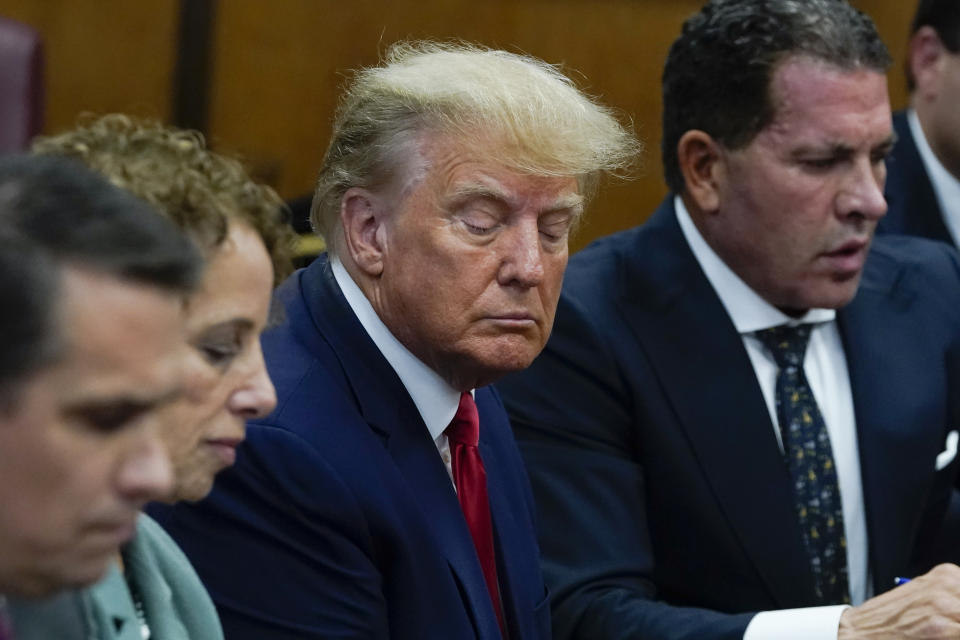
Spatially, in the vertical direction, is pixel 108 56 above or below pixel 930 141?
below

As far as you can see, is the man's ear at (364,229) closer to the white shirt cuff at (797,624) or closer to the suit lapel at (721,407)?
the suit lapel at (721,407)

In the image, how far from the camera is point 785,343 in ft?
6.98

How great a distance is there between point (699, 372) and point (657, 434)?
0.38ft

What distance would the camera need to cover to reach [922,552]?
88.7 inches

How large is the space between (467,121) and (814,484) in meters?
0.80

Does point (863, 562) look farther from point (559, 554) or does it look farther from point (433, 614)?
point (433, 614)

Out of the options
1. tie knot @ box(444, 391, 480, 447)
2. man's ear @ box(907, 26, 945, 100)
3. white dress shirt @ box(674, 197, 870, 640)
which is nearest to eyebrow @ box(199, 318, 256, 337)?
tie knot @ box(444, 391, 480, 447)

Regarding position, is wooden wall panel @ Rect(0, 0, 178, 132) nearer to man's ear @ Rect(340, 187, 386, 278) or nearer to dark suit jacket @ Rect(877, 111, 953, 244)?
dark suit jacket @ Rect(877, 111, 953, 244)

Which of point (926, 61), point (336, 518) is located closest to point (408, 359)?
point (336, 518)

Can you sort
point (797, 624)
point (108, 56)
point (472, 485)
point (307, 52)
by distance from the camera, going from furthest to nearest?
point (307, 52)
point (108, 56)
point (797, 624)
point (472, 485)

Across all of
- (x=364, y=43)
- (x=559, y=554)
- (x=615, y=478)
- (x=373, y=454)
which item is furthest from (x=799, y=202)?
(x=364, y=43)

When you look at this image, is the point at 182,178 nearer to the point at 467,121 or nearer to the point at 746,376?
the point at 467,121

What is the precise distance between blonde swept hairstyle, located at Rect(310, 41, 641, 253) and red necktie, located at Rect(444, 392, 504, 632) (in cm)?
26

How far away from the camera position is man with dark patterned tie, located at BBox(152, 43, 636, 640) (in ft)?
4.95
